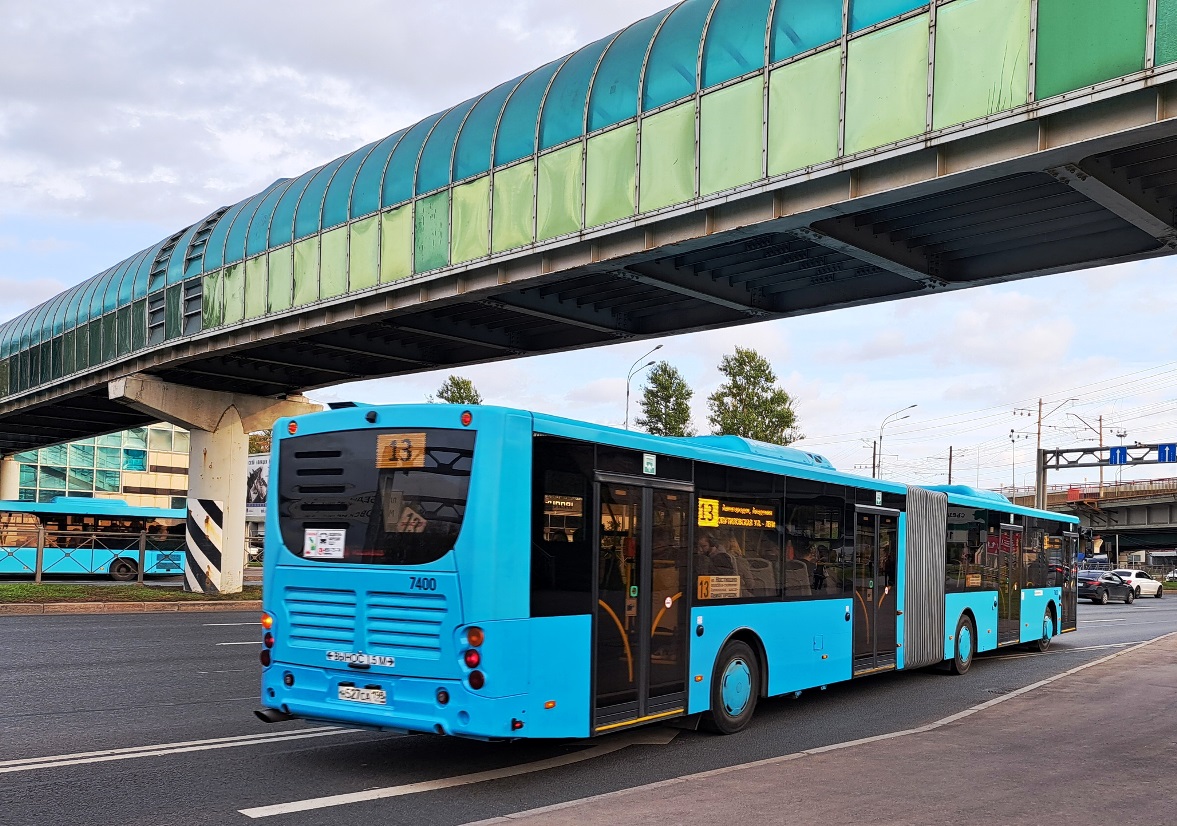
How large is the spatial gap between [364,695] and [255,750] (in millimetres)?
1363

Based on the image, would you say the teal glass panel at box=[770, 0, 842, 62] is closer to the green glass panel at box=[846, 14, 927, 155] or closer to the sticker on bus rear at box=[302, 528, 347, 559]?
the green glass panel at box=[846, 14, 927, 155]

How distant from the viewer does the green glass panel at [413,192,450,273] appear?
2008cm

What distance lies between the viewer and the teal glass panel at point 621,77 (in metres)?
16.7

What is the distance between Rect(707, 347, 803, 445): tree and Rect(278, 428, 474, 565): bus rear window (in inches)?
2136

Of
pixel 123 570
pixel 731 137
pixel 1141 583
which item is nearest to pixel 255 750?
pixel 731 137

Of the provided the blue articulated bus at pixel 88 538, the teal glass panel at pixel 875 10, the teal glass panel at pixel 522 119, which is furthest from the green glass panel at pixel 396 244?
the blue articulated bus at pixel 88 538

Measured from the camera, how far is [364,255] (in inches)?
858

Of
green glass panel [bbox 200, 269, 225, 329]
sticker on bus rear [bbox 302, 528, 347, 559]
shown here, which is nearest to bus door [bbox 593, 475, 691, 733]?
sticker on bus rear [bbox 302, 528, 347, 559]

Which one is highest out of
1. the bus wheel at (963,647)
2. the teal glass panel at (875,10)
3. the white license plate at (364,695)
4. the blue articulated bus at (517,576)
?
the teal glass panel at (875,10)

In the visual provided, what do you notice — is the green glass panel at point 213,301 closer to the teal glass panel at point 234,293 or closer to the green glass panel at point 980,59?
the teal glass panel at point 234,293

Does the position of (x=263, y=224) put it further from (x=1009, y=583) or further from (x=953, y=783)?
(x=953, y=783)

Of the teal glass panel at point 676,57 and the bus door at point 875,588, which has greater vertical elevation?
the teal glass panel at point 676,57

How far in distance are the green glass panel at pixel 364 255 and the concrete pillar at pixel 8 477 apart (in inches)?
1744

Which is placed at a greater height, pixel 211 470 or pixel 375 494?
pixel 211 470
